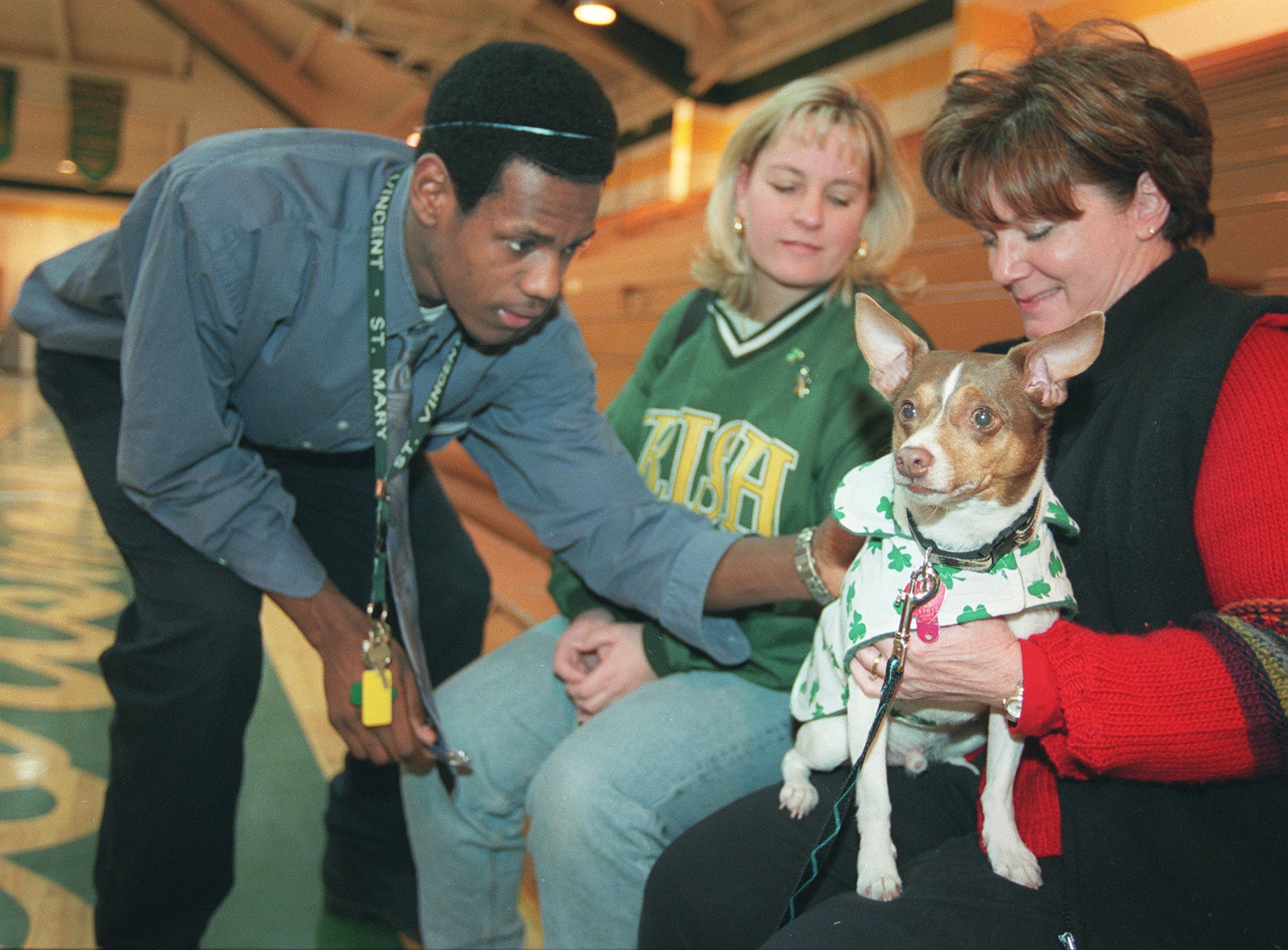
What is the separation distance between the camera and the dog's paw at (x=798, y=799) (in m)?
1.22

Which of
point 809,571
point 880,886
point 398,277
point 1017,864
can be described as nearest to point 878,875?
point 880,886

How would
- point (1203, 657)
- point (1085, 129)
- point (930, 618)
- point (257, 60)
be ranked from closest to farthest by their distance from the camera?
1. point (1203, 657)
2. point (930, 618)
3. point (1085, 129)
4. point (257, 60)

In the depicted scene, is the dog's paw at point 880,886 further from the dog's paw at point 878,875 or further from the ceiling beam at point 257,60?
the ceiling beam at point 257,60

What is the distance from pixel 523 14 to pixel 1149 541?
3638 millimetres

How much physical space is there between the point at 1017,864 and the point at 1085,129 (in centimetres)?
85

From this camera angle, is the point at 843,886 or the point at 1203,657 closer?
the point at 1203,657

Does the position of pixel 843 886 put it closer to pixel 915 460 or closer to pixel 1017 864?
pixel 1017 864

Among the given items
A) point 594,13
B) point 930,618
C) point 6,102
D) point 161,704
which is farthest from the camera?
point 594,13

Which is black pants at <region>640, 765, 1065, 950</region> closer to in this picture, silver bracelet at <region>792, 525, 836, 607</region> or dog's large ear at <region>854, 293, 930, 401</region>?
silver bracelet at <region>792, 525, 836, 607</region>

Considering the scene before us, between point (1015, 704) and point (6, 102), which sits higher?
point (6, 102)

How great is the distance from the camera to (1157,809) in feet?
3.32

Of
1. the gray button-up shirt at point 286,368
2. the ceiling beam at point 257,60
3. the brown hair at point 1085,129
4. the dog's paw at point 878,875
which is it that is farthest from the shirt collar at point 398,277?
the ceiling beam at point 257,60

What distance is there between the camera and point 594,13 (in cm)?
395

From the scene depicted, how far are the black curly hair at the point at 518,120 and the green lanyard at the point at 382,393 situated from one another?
17 cm
